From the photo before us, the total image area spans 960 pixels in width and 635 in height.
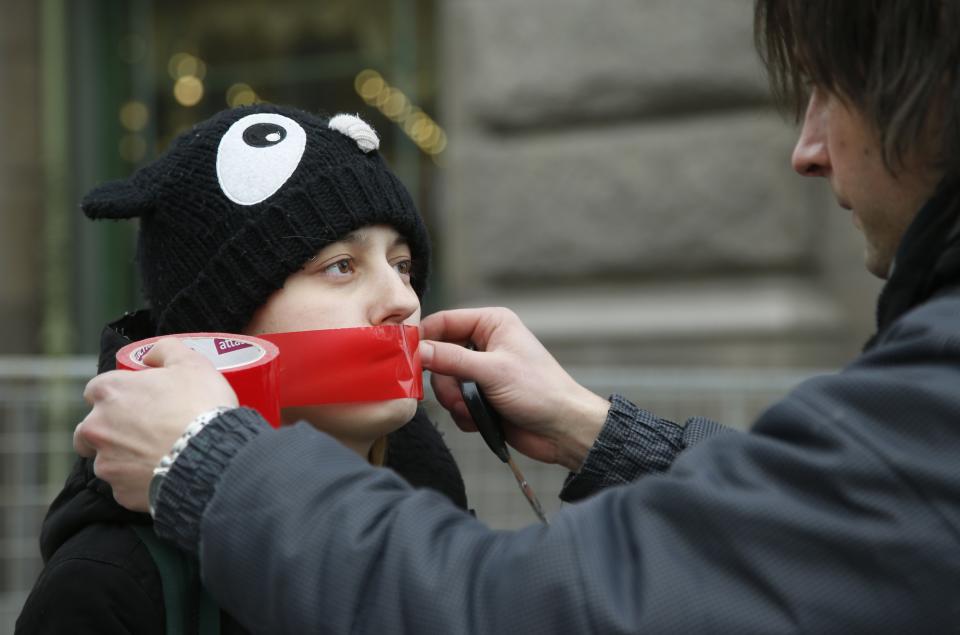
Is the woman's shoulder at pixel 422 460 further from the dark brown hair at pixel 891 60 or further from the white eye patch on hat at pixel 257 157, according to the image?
the dark brown hair at pixel 891 60

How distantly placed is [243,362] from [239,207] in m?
0.38

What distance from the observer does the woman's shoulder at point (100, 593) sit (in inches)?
61.1

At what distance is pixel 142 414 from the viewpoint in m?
1.32

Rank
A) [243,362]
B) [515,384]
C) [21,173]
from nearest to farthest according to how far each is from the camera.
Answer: [243,362] < [515,384] < [21,173]

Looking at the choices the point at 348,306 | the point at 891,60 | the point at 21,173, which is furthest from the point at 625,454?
the point at 21,173

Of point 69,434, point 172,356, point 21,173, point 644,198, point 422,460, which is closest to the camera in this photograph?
point 172,356

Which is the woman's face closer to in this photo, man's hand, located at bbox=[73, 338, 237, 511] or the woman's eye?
the woman's eye

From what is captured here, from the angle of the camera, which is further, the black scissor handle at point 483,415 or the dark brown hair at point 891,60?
the black scissor handle at point 483,415

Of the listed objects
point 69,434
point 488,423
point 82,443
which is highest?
point 82,443

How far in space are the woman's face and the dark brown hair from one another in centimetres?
78

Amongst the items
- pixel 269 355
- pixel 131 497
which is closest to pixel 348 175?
pixel 269 355

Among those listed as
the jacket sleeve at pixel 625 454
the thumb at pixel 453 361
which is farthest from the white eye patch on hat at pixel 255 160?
the jacket sleeve at pixel 625 454

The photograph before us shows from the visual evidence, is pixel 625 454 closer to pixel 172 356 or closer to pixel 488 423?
pixel 488 423

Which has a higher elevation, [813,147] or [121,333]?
[813,147]
